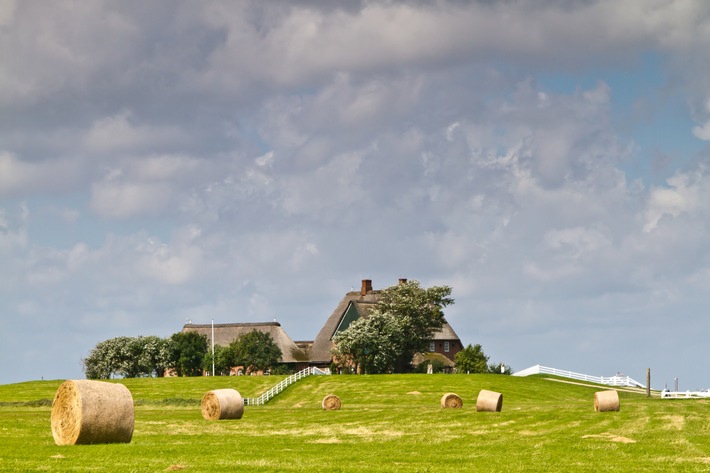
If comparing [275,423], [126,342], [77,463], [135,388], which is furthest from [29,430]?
[126,342]

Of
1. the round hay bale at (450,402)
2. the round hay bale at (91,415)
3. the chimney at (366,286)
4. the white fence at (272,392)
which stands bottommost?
the white fence at (272,392)

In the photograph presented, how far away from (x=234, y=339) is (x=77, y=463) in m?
103

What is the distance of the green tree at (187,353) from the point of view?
12462cm

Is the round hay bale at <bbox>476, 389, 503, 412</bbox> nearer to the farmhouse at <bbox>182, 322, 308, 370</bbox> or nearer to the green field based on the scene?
the green field

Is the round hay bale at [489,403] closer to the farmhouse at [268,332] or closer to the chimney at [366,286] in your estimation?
the farmhouse at [268,332]

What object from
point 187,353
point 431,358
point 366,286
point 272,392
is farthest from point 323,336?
point 272,392

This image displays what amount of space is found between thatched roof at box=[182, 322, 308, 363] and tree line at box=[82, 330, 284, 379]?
3756 mm

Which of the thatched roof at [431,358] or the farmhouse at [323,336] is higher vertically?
the farmhouse at [323,336]

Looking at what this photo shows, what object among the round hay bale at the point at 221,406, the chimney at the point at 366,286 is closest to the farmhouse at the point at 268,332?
the chimney at the point at 366,286

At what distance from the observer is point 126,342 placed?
126 m

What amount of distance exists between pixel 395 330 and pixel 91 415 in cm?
8529

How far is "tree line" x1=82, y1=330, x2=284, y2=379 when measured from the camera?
4747 inches

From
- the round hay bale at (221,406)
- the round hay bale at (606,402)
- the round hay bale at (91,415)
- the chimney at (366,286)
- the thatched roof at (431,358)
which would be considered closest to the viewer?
the round hay bale at (91,415)

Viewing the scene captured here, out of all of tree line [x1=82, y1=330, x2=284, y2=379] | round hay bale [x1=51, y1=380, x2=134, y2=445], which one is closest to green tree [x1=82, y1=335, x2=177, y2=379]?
tree line [x1=82, y1=330, x2=284, y2=379]
